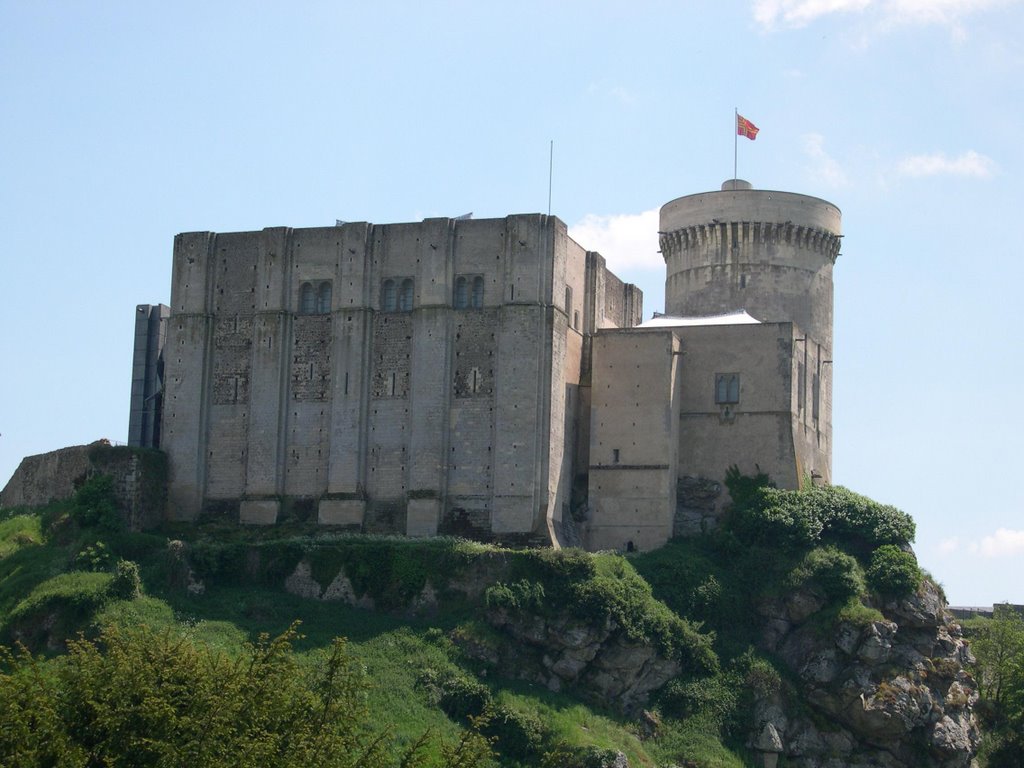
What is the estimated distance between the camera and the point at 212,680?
3988cm

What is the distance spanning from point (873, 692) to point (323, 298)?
22.6 m

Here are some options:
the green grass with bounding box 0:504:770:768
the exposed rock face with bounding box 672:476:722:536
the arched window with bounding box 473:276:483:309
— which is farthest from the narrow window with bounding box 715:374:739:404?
the arched window with bounding box 473:276:483:309

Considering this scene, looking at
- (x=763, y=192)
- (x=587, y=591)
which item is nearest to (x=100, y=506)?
(x=587, y=591)

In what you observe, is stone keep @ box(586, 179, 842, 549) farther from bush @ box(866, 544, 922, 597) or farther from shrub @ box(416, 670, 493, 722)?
shrub @ box(416, 670, 493, 722)

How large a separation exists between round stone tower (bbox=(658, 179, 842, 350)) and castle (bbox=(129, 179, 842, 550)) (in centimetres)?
520

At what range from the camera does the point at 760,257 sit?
242ft

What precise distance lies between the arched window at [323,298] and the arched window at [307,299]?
16 centimetres

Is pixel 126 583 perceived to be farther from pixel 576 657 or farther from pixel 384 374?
pixel 576 657

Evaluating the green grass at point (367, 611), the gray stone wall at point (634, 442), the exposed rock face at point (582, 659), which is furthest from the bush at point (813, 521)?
the exposed rock face at point (582, 659)

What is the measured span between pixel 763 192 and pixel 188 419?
23364 millimetres

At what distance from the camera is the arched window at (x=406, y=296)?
2591 inches

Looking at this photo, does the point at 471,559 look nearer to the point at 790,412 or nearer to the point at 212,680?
the point at 790,412

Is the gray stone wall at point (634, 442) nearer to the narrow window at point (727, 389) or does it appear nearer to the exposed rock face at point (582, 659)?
the narrow window at point (727, 389)

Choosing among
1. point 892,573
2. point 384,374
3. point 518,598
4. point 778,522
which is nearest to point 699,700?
point 518,598
